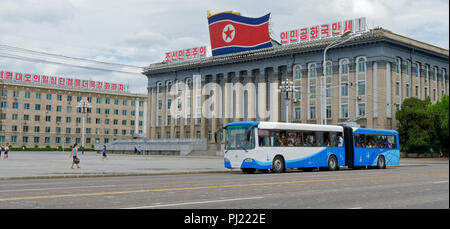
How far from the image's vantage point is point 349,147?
30172 millimetres

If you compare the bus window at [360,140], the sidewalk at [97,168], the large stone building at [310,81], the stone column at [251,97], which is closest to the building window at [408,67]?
the large stone building at [310,81]

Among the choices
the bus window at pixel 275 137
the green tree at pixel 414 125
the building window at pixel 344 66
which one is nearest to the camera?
the bus window at pixel 275 137

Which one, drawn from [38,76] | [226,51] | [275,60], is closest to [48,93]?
[38,76]

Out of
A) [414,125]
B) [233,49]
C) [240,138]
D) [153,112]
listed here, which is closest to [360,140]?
[240,138]

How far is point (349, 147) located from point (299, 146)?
15.4ft

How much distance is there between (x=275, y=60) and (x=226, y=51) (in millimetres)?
9749

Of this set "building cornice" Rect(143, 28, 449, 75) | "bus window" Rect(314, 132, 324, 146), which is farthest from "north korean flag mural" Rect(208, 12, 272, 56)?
"bus window" Rect(314, 132, 324, 146)

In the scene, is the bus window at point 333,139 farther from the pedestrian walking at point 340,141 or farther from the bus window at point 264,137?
the bus window at point 264,137

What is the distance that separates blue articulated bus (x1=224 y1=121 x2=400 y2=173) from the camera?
25.3 m

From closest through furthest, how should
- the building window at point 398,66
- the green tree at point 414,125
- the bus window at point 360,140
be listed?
1. the bus window at point 360,140
2. the green tree at point 414,125
3. the building window at point 398,66

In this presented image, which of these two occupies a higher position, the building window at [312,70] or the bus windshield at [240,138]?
the building window at [312,70]

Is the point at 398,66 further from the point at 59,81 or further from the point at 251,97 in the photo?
the point at 59,81

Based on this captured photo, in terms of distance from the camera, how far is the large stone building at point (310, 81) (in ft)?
209
